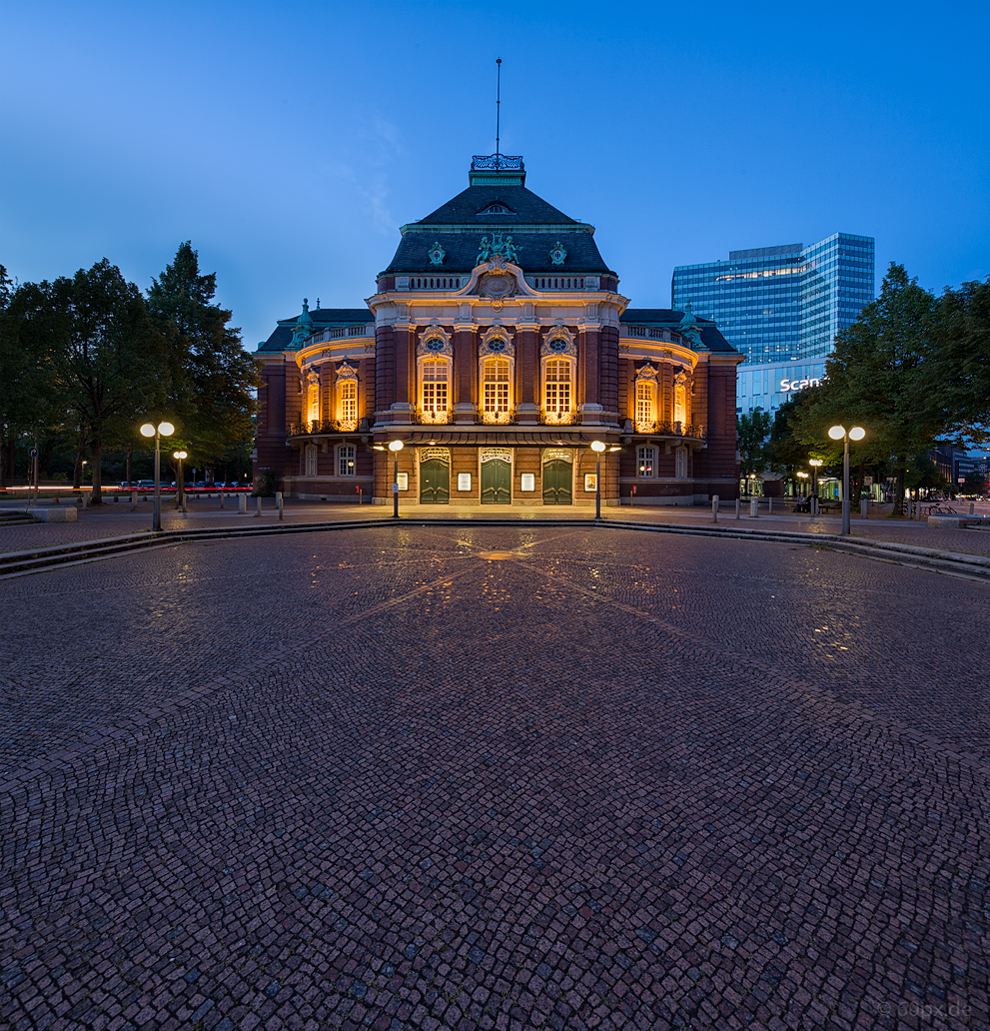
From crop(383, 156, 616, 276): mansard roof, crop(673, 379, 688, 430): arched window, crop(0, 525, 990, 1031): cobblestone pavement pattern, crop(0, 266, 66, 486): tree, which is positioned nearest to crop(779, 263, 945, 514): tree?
crop(673, 379, 688, 430): arched window

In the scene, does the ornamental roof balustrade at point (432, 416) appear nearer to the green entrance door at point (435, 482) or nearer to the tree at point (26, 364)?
the green entrance door at point (435, 482)

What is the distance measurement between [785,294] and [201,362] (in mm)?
158514

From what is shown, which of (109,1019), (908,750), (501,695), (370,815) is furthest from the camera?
(501,695)

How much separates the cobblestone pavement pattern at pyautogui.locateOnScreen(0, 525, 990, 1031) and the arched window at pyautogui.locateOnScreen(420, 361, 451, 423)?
27.9 metres

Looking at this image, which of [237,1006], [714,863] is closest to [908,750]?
[714,863]

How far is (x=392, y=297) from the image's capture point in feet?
108

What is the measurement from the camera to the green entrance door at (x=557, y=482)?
111 feet

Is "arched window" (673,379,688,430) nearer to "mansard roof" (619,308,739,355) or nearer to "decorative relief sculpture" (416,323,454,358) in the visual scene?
"mansard roof" (619,308,739,355)

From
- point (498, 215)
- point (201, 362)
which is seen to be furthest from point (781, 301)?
point (201, 362)

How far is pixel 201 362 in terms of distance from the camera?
→ 32.4 m

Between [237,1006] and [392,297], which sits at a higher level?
[392,297]

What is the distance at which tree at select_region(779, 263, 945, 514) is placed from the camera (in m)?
24.6

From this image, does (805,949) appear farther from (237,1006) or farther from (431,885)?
(237,1006)

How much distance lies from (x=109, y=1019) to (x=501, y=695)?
10.4ft
